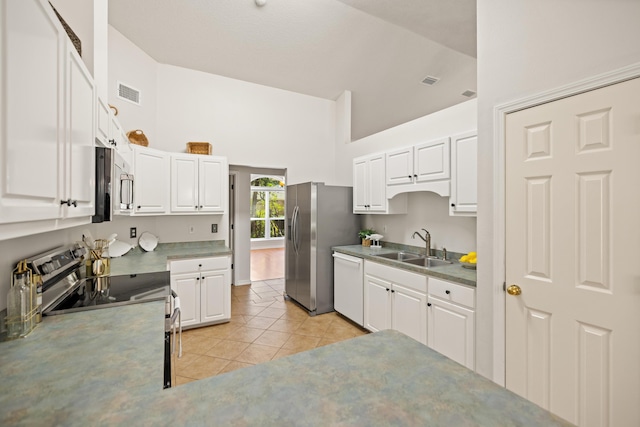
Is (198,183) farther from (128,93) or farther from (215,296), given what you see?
(215,296)

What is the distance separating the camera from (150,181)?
3352 mm

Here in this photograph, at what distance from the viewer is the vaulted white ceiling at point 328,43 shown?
9.97ft

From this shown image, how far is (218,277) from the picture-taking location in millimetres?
3439

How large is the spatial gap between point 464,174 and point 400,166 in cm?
79

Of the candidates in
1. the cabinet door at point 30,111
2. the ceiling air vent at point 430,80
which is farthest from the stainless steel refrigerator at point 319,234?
the cabinet door at point 30,111

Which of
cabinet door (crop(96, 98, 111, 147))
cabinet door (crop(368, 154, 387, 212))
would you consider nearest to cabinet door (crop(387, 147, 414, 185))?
cabinet door (crop(368, 154, 387, 212))

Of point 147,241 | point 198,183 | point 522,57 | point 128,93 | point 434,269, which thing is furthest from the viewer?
point 198,183

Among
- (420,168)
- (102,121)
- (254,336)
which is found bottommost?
(254,336)

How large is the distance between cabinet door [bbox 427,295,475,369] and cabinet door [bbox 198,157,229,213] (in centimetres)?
279

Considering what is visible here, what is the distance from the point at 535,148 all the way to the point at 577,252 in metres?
0.61

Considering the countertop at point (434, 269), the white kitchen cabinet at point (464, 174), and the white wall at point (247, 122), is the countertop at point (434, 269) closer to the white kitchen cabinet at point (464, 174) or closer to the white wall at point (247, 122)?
the white kitchen cabinet at point (464, 174)

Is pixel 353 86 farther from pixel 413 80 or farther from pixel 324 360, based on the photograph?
pixel 324 360

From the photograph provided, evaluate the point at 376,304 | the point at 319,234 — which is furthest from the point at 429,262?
the point at 319,234

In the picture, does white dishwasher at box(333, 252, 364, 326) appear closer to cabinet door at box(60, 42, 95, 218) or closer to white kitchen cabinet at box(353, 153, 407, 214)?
white kitchen cabinet at box(353, 153, 407, 214)
